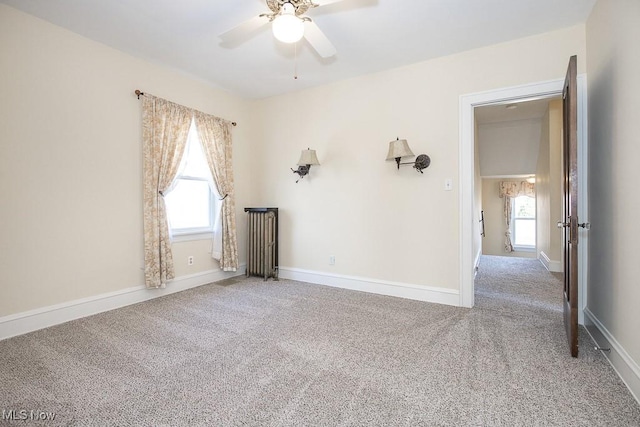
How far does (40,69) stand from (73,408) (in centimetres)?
265

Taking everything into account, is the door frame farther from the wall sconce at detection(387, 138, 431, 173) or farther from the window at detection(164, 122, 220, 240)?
the window at detection(164, 122, 220, 240)

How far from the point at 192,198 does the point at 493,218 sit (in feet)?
27.7

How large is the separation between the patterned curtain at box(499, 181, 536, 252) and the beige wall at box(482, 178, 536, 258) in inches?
4.0

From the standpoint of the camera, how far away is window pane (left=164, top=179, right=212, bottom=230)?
362 centimetres

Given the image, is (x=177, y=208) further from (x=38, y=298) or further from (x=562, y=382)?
(x=562, y=382)

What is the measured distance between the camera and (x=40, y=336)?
2328 mm

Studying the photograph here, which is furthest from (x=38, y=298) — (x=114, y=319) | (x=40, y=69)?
(x=40, y=69)

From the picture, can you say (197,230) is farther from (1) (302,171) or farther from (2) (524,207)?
(2) (524,207)

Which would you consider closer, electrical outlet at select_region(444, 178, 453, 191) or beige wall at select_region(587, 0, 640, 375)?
beige wall at select_region(587, 0, 640, 375)

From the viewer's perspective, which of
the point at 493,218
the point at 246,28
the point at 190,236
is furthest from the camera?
the point at 493,218

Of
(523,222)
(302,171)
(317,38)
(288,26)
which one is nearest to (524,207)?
(523,222)

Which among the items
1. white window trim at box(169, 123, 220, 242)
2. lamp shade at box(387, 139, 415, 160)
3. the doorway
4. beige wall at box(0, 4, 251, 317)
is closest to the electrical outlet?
lamp shade at box(387, 139, 415, 160)

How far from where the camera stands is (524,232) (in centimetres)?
866

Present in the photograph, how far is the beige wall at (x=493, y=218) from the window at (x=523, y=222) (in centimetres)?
34
